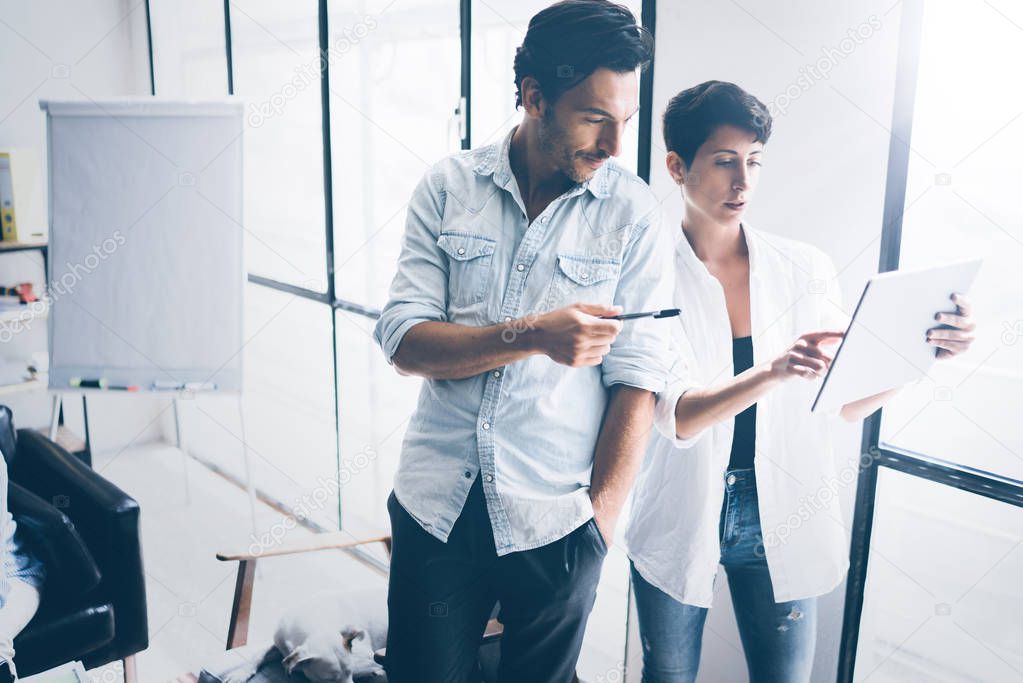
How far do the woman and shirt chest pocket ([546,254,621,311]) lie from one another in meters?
0.21

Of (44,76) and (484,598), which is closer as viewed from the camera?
(484,598)

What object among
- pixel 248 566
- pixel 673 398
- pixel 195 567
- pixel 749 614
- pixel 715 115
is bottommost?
pixel 195 567

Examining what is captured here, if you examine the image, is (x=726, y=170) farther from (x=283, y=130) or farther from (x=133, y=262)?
(x=283, y=130)

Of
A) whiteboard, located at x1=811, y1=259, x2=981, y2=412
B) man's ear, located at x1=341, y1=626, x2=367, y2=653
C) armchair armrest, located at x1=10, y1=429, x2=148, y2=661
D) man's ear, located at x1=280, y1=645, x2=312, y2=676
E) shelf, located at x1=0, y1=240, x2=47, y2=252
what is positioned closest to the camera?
whiteboard, located at x1=811, y1=259, x2=981, y2=412

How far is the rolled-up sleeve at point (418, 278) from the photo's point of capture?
1342 millimetres

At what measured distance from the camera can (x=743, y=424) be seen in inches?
58.1

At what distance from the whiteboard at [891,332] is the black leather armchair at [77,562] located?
6.13 ft

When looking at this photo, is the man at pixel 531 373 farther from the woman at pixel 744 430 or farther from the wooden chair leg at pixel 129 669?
the wooden chair leg at pixel 129 669

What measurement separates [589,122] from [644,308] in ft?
1.03

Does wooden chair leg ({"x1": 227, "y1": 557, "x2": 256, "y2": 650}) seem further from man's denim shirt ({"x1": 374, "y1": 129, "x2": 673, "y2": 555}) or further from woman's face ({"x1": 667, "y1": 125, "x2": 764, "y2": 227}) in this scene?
woman's face ({"x1": 667, "y1": 125, "x2": 764, "y2": 227})

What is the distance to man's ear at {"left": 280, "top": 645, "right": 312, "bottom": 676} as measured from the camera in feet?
5.89

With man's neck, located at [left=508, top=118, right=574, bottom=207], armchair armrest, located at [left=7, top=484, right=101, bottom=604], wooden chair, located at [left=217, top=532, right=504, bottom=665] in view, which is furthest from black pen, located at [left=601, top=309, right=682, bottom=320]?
armchair armrest, located at [left=7, top=484, right=101, bottom=604]

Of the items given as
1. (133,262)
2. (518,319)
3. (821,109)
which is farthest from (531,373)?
(133,262)

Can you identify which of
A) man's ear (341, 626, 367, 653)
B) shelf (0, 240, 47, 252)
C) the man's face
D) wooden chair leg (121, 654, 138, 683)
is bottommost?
wooden chair leg (121, 654, 138, 683)
